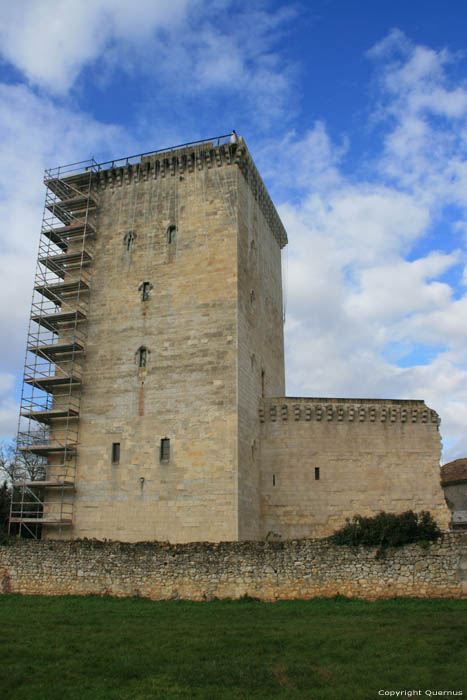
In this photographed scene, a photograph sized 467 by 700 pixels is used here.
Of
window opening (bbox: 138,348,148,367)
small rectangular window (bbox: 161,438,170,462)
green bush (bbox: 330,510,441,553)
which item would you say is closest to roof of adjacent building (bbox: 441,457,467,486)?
green bush (bbox: 330,510,441,553)

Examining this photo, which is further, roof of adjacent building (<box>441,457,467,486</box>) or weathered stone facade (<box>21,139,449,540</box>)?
roof of adjacent building (<box>441,457,467,486</box>)

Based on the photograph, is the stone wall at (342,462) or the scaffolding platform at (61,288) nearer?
the stone wall at (342,462)

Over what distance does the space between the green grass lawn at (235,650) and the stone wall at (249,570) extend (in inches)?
22.4

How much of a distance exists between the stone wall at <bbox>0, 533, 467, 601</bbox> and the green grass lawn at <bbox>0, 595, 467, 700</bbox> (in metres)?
0.57

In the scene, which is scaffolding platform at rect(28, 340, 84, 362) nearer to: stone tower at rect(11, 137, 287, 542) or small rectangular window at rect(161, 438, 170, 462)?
stone tower at rect(11, 137, 287, 542)

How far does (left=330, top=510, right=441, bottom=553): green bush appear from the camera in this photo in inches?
570

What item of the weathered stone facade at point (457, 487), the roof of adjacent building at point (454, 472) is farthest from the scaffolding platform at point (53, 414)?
the roof of adjacent building at point (454, 472)

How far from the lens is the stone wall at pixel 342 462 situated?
20.8m

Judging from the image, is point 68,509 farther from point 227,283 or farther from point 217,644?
point 217,644

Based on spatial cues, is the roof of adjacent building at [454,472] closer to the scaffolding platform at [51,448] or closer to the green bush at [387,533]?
the green bush at [387,533]

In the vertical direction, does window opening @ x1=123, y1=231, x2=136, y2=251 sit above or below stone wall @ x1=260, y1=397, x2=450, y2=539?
above

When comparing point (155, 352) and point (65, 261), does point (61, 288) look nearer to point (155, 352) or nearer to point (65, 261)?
point (65, 261)

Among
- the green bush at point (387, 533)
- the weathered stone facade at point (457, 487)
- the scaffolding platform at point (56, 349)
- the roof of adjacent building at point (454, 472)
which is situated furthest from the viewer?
the roof of adjacent building at point (454, 472)

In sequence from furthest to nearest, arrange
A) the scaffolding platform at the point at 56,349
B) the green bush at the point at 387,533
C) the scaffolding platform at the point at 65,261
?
1. the scaffolding platform at the point at 65,261
2. the scaffolding platform at the point at 56,349
3. the green bush at the point at 387,533
